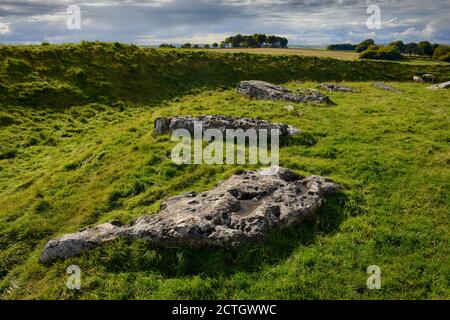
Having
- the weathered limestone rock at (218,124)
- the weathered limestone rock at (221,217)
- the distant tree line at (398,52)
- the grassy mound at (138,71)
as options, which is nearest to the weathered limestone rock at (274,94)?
the weathered limestone rock at (218,124)

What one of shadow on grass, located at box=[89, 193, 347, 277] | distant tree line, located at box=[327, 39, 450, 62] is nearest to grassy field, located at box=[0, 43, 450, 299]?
shadow on grass, located at box=[89, 193, 347, 277]

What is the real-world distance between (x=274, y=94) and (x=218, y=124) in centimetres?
1108

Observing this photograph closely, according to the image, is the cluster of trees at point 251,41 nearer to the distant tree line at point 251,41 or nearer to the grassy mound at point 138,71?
the distant tree line at point 251,41

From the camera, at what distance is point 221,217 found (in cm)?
1105

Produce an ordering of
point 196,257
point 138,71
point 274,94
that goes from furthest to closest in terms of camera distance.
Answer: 1. point 138,71
2. point 274,94
3. point 196,257

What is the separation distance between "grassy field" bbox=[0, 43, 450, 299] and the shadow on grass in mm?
34

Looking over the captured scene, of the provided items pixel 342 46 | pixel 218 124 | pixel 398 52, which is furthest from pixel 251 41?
pixel 218 124

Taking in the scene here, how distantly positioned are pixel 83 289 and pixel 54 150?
1672cm

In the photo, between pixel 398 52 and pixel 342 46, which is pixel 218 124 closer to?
pixel 398 52

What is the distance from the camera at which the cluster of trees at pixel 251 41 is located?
4786 inches

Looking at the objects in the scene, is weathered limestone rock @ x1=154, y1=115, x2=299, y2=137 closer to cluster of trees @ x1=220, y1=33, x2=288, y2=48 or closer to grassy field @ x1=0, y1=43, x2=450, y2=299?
grassy field @ x1=0, y1=43, x2=450, y2=299
